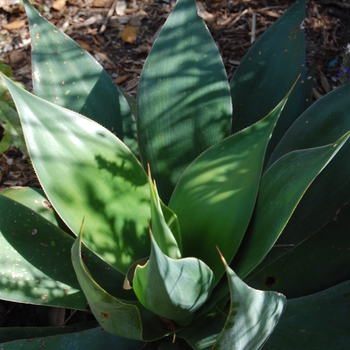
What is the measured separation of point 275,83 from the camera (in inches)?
57.5

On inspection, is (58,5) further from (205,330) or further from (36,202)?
(205,330)

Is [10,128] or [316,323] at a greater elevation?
[10,128]

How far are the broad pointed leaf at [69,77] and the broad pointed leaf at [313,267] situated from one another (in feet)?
2.29

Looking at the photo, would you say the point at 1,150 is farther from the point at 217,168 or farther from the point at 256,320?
the point at 256,320

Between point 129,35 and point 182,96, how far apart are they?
1325 mm

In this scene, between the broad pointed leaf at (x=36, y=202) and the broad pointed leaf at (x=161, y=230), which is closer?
the broad pointed leaf at (x=161, y=230)

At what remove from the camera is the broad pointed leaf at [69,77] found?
4.44 feet

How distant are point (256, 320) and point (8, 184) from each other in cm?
158

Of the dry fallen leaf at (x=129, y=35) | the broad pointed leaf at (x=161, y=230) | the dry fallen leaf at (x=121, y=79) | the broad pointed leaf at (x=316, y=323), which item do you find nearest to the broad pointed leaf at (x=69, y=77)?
A: the broad pointed leaf at (x=161, y=230)

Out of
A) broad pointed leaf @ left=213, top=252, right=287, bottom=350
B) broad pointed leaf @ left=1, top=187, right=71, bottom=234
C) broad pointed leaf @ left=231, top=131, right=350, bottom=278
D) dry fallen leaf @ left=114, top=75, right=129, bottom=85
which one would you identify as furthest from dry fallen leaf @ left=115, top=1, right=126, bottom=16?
broad pointed leaf @ left=213, top=252, right=287, bottom=350

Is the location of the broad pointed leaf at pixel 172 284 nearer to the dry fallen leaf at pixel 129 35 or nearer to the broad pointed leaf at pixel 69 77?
the broad pointed leaf at pixel 69 77

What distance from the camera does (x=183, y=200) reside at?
46.8 inches

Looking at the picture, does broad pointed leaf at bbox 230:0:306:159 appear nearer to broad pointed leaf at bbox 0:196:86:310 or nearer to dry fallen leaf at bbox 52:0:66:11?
Answer: broad pointed leaf at bbox 0:196:86:310

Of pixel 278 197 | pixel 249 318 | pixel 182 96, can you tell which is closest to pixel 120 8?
pixel 182 96
